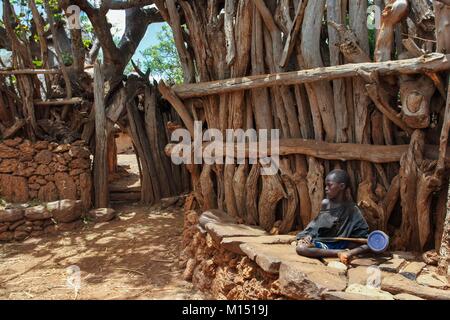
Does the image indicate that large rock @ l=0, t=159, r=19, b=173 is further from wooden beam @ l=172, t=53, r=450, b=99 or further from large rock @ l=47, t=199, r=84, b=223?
wooden beam @ l=172, t=53, r=450, b=99

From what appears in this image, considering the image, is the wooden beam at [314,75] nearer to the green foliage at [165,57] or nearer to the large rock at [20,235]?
the large rock at [20,235]

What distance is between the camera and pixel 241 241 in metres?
3.47

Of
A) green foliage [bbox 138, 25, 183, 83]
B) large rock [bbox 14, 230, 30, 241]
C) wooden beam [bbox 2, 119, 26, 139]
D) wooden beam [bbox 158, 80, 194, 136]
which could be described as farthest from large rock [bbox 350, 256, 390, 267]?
green foliage [bbox 138, 25, 183, 83]

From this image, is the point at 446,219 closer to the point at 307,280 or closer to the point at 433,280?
the point at 433,280

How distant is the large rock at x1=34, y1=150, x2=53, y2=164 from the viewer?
22.5 feet

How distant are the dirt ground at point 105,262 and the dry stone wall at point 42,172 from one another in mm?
838

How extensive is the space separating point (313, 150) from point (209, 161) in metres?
1.42

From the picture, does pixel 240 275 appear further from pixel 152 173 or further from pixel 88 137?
pixel 88 137

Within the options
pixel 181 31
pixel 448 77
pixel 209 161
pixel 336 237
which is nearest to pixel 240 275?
pixel 336 237

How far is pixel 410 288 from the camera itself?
2.49 meters

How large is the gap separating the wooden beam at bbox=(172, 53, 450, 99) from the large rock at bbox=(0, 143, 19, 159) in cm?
367

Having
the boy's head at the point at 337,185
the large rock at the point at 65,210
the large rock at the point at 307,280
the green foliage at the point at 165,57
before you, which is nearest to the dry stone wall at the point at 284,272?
the large rock at the point at 307,280

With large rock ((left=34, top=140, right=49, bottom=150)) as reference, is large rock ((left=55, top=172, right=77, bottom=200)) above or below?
below

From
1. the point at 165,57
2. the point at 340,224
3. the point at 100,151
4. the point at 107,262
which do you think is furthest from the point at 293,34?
the point at 165,57
